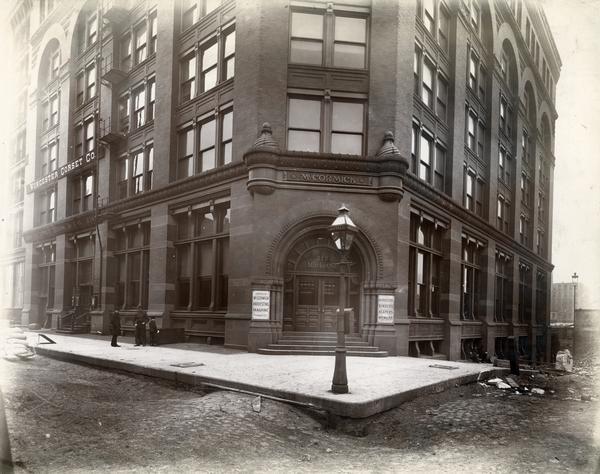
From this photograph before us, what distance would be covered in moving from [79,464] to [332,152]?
14.7m

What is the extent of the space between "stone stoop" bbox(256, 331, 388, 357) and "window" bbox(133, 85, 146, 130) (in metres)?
14.2

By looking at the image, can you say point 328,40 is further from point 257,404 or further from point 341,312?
point 257,404

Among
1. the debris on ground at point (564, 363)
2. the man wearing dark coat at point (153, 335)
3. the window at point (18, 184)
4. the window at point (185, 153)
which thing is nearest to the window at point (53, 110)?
the window at point (18, 184)

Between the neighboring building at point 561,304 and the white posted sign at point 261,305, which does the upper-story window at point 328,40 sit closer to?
the white posted sign at point 261,305

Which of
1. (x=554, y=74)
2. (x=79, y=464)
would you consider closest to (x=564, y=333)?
(x=554, y=74)

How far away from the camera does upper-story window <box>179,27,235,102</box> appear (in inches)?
835

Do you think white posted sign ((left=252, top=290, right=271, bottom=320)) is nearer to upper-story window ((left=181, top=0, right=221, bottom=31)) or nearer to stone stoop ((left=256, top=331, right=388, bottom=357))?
stone stoop ((left=256, top=331, right=388, bottom=357))

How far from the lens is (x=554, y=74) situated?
39.4 meters

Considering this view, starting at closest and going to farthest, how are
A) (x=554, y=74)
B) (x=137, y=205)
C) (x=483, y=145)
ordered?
(x=137, y=205), (x=483, y=145), (x=554, y=74)

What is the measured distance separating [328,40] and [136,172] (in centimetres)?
1242

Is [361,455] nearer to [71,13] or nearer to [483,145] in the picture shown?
[483,145]

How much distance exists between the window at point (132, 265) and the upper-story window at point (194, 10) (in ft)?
31.5

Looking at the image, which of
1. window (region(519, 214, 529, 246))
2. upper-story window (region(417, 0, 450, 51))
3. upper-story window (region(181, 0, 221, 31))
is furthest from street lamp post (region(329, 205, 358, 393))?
window (region(519, 214, 529, 246))

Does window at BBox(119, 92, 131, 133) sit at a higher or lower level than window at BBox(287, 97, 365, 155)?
higher
